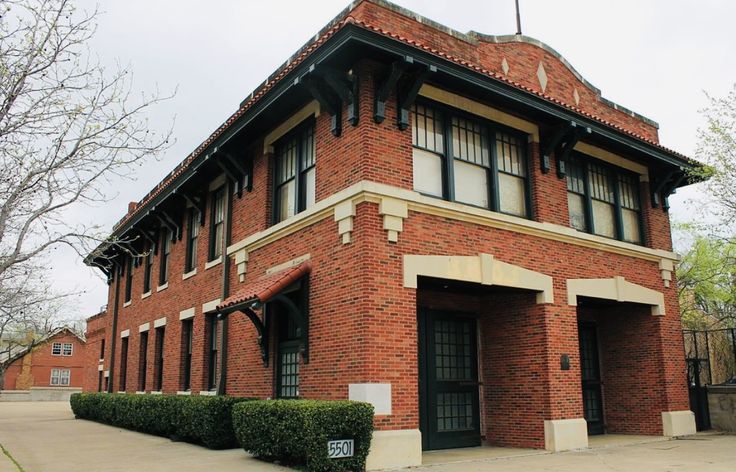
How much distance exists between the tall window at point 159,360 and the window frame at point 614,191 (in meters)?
13.0

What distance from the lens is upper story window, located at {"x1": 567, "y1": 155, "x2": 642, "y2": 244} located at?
15.1 metres

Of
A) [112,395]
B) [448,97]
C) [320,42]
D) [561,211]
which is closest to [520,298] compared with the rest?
[561,211]

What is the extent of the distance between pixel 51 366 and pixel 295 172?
66.1m

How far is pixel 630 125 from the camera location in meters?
17.4

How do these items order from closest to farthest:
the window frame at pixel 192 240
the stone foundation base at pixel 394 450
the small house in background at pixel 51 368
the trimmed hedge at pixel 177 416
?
the stone foundation base at pixel 394 450
the trimmed hedge at pixel 177 416
the window frame at pixel 192 240
the small house in background at pixel 51 368

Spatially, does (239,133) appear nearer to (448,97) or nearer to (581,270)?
(448,97)

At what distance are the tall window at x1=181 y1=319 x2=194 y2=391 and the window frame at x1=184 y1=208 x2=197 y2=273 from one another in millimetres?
1599

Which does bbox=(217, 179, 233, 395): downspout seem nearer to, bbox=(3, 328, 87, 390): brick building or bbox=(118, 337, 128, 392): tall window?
bbox=(118, 337, 128, 392): tall window

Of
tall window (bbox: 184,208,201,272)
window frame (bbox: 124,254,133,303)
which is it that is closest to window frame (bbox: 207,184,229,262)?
tall window (bbox: 184,208,201,272)

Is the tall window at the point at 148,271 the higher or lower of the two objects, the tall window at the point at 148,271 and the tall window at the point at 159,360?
the higher

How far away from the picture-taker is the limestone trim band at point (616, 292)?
1385 cm

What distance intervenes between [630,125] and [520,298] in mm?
7017

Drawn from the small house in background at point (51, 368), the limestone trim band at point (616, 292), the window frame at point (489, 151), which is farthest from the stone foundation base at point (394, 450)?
the small house in background at point (51, 368)

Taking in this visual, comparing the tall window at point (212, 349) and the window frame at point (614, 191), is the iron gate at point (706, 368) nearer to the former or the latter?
the window frame at point (614, 191)
